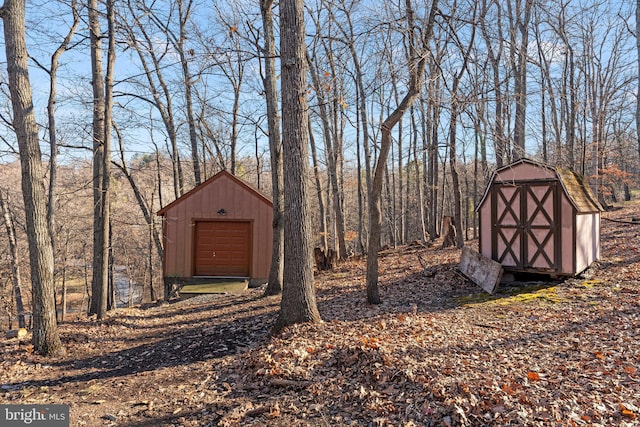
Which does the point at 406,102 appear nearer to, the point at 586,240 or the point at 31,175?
the point at 586,240

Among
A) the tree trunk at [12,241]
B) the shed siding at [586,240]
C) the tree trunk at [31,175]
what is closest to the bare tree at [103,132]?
the tree trunk at [31,175]

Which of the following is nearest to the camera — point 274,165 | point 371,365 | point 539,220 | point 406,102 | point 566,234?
point 371,365

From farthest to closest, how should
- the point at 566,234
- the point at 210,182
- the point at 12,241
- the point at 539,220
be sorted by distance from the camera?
the point at 12,241 → the point at 210,182 → the point at 539,220 → the point at 566,234

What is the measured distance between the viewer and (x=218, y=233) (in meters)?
14.2

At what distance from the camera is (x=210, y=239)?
14.2m

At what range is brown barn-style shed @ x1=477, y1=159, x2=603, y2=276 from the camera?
8.95m

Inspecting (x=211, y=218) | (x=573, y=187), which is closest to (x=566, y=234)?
(x=573, y=187)

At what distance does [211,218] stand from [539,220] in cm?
1006

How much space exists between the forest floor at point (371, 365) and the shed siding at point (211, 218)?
4875mm

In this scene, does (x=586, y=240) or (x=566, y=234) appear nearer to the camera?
(x=566, y=234)

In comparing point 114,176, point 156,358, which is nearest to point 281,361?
point 156,358

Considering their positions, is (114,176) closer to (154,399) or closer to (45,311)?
(45,311)

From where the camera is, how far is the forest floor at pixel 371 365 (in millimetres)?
3908

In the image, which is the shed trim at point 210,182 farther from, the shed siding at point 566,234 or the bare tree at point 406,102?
the shed siding at point 566,234
